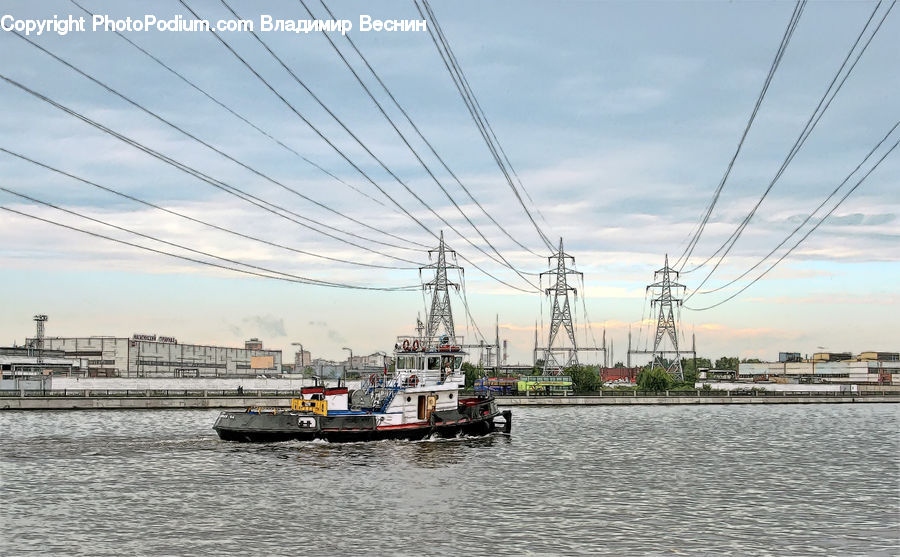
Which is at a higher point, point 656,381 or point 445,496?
point 656,381

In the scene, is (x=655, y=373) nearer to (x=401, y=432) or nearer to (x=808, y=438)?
(x=808, y=438)

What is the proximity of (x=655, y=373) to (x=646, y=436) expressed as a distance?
9690cm

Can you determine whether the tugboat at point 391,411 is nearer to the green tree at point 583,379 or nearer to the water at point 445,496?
the water at point 445,496

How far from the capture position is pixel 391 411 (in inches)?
2744

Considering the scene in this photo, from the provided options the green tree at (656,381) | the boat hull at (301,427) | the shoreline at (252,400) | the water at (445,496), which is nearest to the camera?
the water at (445,496)

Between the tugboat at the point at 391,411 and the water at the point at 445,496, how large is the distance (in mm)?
1529

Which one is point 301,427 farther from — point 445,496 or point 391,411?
point 445,496

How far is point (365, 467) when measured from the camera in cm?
5341

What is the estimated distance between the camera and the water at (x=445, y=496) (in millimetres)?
31906

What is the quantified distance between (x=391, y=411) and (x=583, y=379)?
101 meters

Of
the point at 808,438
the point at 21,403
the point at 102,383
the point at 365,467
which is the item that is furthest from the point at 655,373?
the point at 365,467

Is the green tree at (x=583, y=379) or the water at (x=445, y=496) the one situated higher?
the green tree at (x=583, y=379)

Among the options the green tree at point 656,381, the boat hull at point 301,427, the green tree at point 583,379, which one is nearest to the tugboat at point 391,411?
the boat hull at point 301,427

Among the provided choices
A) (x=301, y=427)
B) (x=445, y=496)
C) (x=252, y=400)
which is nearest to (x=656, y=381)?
(x=252, y=400)
